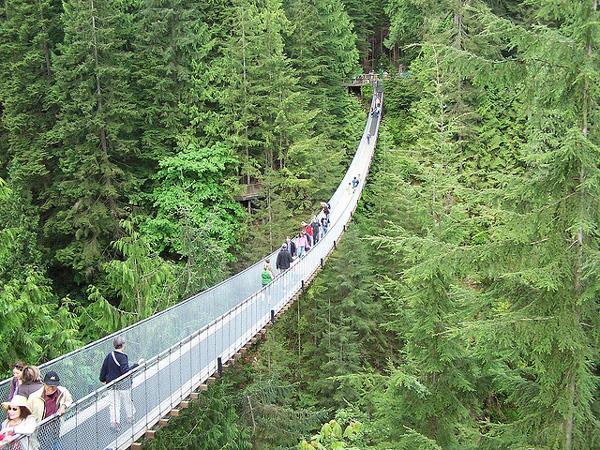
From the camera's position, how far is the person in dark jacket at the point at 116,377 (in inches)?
224

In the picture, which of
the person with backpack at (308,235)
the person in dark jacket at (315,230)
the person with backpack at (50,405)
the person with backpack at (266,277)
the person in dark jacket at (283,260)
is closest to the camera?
the person with backpack at (50,405)

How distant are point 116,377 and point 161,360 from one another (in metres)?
1.16

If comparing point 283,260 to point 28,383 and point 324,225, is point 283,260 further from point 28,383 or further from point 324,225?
point 28,383

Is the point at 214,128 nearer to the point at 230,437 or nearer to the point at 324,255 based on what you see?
the point at 324,255

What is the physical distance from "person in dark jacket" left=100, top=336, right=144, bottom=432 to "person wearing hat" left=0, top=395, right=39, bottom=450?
3.77 ft

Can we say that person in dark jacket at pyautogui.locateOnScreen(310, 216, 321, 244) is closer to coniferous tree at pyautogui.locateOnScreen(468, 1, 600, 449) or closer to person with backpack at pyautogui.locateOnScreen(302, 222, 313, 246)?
person with backpack at pyautogui.locateOnScreen(302, 222, 313, 246)

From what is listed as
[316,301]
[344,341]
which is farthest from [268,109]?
[344,341]

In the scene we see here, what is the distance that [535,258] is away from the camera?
538 cm

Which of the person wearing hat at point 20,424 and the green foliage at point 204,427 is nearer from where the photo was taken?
the person wearing hat at point 20,424

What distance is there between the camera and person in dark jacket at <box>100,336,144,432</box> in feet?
18.7

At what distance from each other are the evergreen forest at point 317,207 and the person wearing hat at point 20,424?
2086 mm

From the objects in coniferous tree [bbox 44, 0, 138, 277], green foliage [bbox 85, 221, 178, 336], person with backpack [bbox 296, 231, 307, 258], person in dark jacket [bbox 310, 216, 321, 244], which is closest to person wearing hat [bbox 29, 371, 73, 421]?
green foliage [bbox 85, 221, 178, 336]

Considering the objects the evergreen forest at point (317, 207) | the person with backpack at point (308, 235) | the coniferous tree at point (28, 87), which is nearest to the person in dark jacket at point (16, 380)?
the evergreen forest at point (317, 207)

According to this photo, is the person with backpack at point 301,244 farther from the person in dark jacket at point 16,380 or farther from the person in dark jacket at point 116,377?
the person in dark jacket at point 16,380
